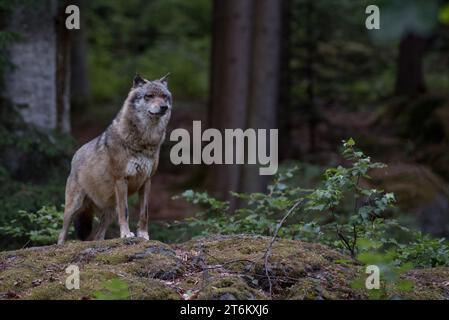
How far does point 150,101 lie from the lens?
7770 mm

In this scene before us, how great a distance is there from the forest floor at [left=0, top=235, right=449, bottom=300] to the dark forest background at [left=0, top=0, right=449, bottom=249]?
181cm

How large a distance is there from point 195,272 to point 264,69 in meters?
9.87

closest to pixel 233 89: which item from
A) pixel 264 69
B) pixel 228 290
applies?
pixel 264 69

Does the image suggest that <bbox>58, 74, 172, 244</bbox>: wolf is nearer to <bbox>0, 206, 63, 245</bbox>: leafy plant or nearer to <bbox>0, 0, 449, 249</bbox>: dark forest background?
<bbox>0, 206, 63, 245</bbox>: leafy plant

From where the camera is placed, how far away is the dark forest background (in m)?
10.4

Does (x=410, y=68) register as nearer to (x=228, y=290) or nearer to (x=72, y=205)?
(x=72, y=205)

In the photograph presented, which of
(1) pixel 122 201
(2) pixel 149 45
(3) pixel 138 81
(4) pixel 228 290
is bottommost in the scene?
(4) pixel 228 290

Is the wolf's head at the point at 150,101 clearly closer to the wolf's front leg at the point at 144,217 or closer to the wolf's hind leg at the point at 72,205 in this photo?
the wolf's front leg at the point at 144,217

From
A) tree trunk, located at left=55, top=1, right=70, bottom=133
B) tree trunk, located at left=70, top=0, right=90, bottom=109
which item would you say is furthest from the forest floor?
tree trunk, located at left=70, top=0, right=90, bottom=109

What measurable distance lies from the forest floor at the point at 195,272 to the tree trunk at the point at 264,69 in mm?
8561

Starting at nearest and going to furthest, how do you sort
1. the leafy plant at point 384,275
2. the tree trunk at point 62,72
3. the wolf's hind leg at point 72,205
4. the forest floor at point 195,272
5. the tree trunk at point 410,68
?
the leafy plant at point 384,275 → the forest floor at point 195,272 → the wolf's hind leg at point 72,205 → the tree trunk at point 62,72 → the tree trunk at point 410,68

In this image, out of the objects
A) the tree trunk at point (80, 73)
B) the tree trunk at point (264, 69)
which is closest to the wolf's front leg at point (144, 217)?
the tree trunk at point (264, 69)

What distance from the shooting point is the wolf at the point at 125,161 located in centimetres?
784
